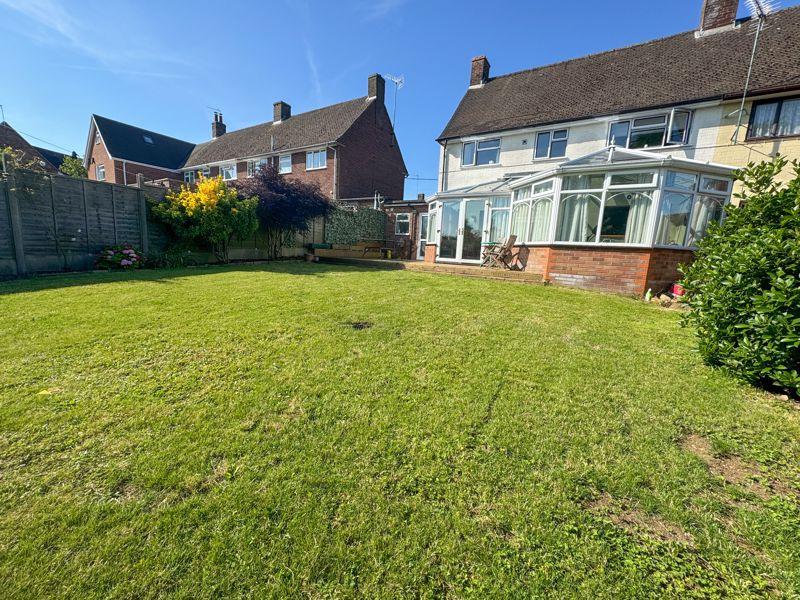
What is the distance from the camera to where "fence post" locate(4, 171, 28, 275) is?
7766 millimetres

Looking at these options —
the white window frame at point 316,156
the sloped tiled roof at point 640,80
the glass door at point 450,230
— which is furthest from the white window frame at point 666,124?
the white window frame at point 316,156

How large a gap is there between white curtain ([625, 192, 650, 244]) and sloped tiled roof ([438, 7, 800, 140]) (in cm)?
722

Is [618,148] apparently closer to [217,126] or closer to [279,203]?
[279,203]

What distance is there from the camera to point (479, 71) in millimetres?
19297

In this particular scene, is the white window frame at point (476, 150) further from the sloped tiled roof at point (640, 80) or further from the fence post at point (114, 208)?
the fence post at point (114, 208)

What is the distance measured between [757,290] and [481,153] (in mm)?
15109

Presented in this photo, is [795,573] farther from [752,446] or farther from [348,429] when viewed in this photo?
[348,429]

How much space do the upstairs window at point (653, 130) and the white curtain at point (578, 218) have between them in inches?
188

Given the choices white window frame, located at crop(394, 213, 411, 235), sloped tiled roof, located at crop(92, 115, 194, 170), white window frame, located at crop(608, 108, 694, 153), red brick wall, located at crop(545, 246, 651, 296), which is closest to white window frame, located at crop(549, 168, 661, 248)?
red brick wall, located at crop(545, 246, 651, 296)

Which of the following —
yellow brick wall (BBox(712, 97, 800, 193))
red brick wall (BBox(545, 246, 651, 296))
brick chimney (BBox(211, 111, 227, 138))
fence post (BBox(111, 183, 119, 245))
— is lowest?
red brick wall (BBox(545, 246, 651, 296))

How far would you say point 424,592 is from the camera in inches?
59.5

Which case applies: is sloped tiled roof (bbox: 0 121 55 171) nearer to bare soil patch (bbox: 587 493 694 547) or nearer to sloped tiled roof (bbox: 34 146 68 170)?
sloped tiled roof (bbox: 34 146 68 170)

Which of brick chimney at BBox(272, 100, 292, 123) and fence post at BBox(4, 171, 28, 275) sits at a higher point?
brick chimney at BBox(272, 100, 292, 123)

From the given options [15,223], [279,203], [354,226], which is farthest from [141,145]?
[15,223]
